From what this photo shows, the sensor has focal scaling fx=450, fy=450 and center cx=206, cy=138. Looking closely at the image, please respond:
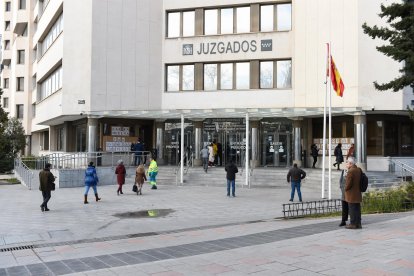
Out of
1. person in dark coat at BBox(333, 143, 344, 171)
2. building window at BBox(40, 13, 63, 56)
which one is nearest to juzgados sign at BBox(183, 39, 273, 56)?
person in dark coat at BBox(333, 143, 344, 171)

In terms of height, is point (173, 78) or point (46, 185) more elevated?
point (173, 78)

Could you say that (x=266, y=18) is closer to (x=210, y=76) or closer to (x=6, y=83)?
(x=210, y=76)

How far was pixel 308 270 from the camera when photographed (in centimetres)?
699

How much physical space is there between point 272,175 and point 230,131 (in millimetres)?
6972

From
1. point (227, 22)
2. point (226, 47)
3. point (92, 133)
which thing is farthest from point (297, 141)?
point (92, 133)

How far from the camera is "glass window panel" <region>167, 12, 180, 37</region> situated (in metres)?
32.4

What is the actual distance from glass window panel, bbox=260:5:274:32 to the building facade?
7 centimetres

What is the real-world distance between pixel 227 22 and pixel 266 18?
2.70 m

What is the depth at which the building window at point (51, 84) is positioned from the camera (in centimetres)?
3381

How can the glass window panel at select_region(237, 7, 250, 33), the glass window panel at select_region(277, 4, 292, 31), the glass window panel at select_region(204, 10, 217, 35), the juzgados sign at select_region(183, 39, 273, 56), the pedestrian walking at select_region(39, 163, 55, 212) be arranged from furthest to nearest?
1. the glass window panel at select_region(204, 10, 217, 35)
2. the glass window panel at select_region(237, 7, 250, 33)
3. the juzgados sign at select_region(183, 39, 273, 56)
4. the glass window panel at select_region(277, 4, 292, 31)
5. the pedestrian walking at select_region(39, 163, 55, 212)

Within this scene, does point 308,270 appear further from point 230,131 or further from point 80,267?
point 230,131

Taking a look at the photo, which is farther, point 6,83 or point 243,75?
point 6,83

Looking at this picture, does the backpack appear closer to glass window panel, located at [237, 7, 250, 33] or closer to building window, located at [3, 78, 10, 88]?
glass window panel, located at [237, 7, 250, 33]

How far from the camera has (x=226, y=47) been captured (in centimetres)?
3100
